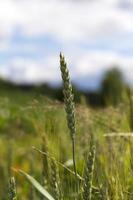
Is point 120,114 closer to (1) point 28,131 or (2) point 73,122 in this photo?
(2) point 73,122

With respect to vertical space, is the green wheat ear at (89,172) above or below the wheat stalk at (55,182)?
above

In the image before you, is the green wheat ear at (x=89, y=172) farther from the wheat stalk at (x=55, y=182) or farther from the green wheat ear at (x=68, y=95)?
the wheat stalk at (x=55, y=182)

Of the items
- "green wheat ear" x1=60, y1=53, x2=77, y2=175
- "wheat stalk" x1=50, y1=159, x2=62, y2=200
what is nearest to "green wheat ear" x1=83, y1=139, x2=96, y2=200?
"green wheat ear" x1=60, y1=53, x2=77, y2=175

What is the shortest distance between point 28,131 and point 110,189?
5.71 metres

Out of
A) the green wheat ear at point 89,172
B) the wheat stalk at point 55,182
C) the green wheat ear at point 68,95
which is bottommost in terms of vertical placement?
the wheat stalk at point 55,182

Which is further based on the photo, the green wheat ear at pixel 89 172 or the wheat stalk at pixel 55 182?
the wheat stalk at pixel 55 182

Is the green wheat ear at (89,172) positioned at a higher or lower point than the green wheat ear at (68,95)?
lower

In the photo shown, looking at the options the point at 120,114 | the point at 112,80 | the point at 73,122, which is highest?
the point at 73,122

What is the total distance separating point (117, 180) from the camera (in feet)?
6.14

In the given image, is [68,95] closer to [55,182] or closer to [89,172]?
[89,172]

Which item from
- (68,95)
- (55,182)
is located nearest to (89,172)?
(68,95)

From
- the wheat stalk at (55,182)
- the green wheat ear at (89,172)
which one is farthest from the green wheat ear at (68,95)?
the wheat stalk at (55,182)

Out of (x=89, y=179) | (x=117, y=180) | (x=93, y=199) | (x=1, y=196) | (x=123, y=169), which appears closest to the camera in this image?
(x=89, y=179)

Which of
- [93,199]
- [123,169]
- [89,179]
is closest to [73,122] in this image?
[89,179]
